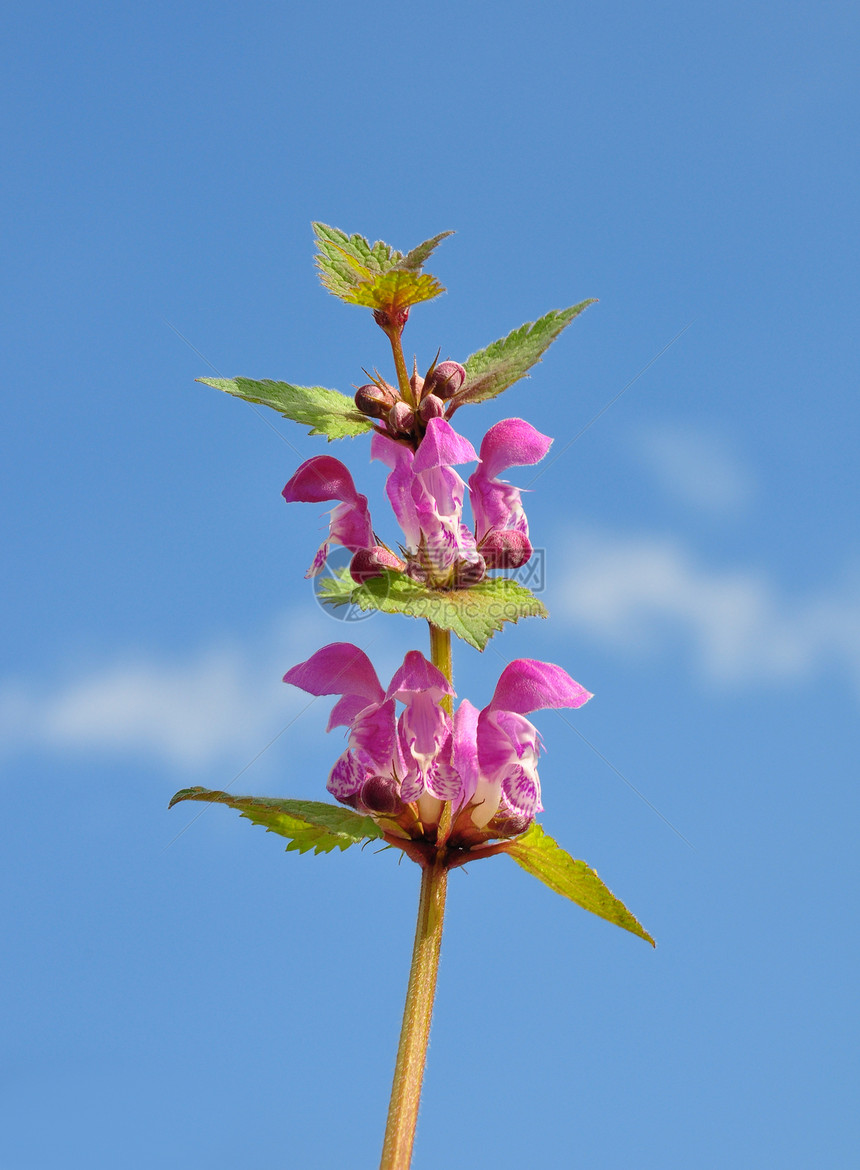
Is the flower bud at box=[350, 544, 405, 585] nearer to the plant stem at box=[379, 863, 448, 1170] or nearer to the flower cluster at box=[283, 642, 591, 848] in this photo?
the flower cluster at box=[283, 642, 591, 848]

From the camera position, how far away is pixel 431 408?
2.68m

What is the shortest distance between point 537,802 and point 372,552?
0.85 metres

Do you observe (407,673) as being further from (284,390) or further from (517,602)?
(284,390)

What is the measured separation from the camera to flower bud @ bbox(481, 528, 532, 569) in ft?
9.12

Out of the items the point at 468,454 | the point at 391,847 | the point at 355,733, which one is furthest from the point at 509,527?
the point at 391,847

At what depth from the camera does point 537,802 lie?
9.18 feet

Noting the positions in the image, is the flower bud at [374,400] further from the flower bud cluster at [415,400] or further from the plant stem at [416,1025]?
the plant stem at [416,1025]

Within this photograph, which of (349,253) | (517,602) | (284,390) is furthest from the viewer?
(284,390)

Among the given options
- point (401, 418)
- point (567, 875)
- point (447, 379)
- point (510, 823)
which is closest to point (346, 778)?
point (510, 823)

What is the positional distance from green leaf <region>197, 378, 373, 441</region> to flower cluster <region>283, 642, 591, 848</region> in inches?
26.1

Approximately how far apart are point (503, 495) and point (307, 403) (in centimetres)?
64

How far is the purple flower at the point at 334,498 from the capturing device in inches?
113

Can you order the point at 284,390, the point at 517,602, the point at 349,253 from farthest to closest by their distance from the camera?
the point at 284,390, the point at 349,253, the point at 517,602

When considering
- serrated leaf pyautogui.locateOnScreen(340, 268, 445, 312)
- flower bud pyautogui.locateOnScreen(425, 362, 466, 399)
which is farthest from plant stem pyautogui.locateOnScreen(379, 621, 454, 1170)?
serrated leaf pyautogui.locateOnScreen(340, 268, 445, 312)
